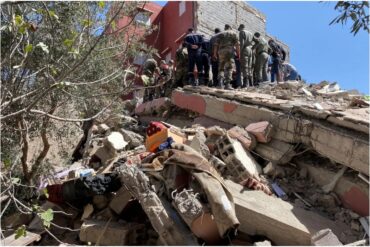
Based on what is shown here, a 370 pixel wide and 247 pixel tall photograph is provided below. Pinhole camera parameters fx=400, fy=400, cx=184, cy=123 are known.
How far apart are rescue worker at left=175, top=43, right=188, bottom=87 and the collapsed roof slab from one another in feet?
4.73

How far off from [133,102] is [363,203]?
850cm

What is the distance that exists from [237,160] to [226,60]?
3882mm

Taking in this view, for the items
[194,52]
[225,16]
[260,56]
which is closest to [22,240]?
[194,52]

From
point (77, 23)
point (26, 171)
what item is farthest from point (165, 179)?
point (77, 23)

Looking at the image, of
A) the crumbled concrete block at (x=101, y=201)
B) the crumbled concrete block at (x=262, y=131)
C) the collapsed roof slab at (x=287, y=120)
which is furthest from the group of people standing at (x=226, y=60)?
the crumbled concrete block at (x=101, y=201)

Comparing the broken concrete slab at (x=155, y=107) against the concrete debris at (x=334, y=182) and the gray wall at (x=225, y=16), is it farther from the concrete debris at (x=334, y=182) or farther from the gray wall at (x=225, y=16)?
the gray wall at (x=225, y=16)

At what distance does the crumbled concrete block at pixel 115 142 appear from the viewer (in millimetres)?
7281

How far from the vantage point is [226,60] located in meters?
8.63

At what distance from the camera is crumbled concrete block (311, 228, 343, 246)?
3.81m

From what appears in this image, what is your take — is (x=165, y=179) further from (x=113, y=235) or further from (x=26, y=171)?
(x=26, y=171)

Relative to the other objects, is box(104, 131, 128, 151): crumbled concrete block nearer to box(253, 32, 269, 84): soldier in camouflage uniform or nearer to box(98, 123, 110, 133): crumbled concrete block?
box(98, 123, 110, 133): crumbled concrete block

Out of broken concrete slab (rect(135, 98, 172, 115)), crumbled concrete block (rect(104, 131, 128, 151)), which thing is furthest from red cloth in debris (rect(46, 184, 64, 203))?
broken concrete slab (rect(135, 98, 172, 115))

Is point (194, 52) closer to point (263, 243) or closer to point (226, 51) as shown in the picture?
point (226, 51)

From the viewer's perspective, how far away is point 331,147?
16.2ft
